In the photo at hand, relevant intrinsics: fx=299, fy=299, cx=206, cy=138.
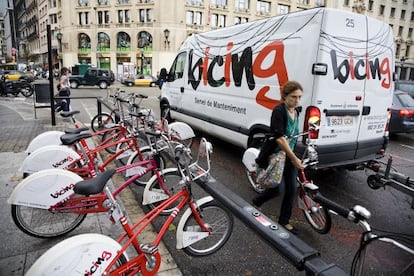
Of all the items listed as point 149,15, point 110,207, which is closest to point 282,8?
point 149,15

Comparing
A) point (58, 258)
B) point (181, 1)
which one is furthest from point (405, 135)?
point (181, 1)

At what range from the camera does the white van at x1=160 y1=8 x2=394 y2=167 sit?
13.7 feet

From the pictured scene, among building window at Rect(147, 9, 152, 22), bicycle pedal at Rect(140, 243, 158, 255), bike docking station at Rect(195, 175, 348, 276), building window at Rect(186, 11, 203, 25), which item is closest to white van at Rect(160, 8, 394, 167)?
bike docking station at Rect(195, 175, 348, 276)

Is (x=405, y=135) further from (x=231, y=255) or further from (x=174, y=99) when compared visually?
(x=231, y=255)

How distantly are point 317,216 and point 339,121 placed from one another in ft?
5.36

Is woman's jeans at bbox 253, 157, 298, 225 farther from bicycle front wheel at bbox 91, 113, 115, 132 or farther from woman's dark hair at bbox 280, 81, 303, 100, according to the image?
bicycle front wheel at bbox 91, 113, 115, 132

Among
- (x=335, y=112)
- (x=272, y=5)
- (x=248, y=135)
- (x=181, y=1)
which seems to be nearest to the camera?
(x=335, y=112)

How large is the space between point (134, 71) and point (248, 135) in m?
45.4

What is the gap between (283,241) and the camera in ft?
6.06

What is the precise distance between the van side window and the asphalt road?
2873 mm

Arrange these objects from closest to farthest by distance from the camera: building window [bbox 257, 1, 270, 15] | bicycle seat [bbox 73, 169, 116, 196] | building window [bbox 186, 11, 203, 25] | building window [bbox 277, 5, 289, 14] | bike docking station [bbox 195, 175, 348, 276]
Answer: bike docking station [bbox 195, 175, 348, 276], bicycle seat [bbox 73, 169, 116, 196], building window [bbox 186, 11, 203, 25], building window [bbox 257, 1, 270, 15], building window [bbox 277, 5, 289, 14]

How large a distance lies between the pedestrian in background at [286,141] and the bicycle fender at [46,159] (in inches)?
100

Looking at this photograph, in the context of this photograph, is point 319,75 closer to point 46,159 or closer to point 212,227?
point 212,227

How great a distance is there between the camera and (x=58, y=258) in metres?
1.91
